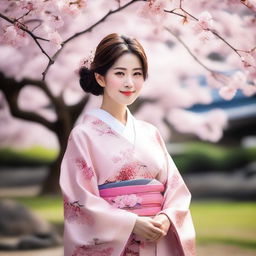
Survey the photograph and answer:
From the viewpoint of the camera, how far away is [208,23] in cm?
236

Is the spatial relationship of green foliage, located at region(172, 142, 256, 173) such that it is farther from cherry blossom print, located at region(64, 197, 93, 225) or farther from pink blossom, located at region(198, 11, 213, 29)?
cherry blossom print, located at region(64, 197, 93, 225)

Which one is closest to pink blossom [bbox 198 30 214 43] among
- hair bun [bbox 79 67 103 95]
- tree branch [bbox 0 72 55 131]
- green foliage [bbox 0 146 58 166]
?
hair bun [bbox 79 67 103 95]

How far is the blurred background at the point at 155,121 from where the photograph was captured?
4.14 m

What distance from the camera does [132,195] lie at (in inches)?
74.8

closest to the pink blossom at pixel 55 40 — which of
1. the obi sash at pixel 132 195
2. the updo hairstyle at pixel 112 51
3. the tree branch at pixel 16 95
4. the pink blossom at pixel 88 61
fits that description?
the pink blossom at pixel 88 61

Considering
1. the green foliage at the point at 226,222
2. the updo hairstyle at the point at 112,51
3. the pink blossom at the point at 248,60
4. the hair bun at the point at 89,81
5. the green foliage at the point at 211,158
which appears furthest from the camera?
the green foliage at the point at 211,158

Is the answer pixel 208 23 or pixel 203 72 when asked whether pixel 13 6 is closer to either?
pixel 208 23

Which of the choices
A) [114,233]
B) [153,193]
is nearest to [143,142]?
[153,193]

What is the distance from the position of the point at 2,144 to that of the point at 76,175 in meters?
3.08

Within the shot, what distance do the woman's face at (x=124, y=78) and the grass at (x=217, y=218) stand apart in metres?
2.33

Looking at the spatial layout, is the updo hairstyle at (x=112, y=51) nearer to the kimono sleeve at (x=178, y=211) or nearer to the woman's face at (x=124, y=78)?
the woman's face at (x=124, y=78)

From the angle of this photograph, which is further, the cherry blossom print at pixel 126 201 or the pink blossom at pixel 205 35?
the pink blossom at pixel 205 35

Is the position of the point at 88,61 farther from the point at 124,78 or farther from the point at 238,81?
the point at 238,81

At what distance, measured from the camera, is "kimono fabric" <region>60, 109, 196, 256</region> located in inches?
72.7
